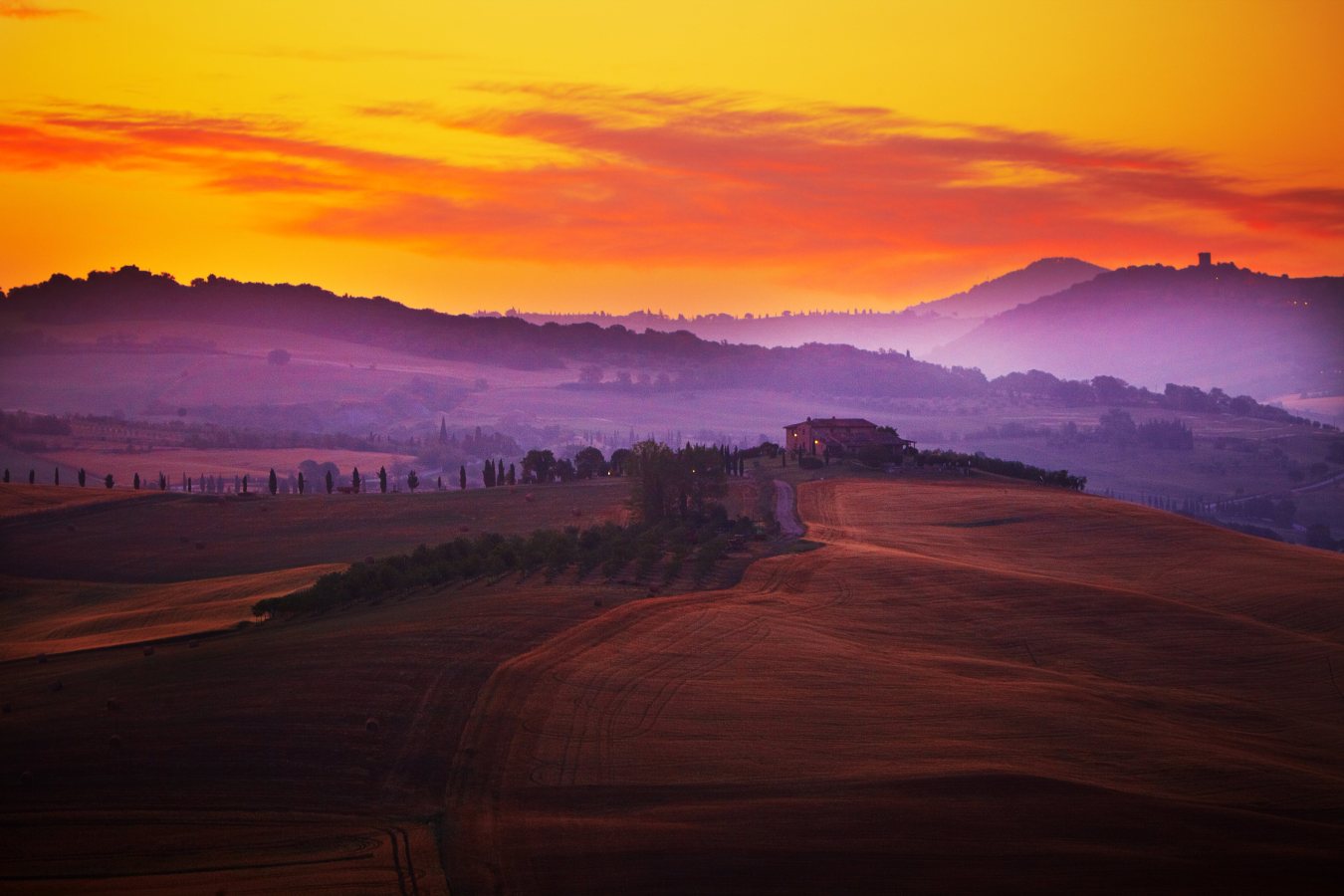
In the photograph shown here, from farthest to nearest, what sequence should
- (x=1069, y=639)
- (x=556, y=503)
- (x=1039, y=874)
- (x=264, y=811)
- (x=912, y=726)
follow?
(x=556, y=503), (x=1069, y=639), (x=912, y=726), (x=264, y=811), (x=1039, y=874)

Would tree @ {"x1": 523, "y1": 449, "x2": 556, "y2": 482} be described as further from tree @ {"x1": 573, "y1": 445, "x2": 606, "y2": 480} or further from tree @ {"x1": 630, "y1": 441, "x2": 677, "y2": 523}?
tree @ {"x1": 630, "y1": 441, "x2": 677, "y2": 523}

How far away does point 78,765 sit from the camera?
39250mm

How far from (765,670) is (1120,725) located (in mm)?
13285

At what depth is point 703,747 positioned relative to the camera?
4034 cm

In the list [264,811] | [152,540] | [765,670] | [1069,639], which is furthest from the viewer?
[152,540]

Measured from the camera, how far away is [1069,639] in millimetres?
57719

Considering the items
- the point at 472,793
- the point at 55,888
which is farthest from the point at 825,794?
the point at 55,888

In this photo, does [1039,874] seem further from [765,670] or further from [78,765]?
[78,765]

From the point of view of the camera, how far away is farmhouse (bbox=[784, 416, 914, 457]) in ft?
471

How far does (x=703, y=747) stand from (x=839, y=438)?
110 metres

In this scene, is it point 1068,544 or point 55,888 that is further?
point 1068,544

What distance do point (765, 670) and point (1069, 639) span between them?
16.4 m

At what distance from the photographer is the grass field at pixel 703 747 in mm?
31984

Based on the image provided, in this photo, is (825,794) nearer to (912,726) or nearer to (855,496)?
(912,726)
